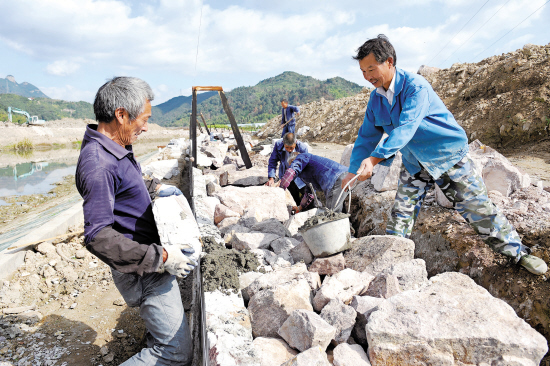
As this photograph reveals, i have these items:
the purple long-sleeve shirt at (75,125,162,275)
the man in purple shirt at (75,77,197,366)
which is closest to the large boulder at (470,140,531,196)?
the man in purple shirt at (75,77,197,366)

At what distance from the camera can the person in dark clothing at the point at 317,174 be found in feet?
14.4

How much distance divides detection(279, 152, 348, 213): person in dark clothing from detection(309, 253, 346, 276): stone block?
162 cm

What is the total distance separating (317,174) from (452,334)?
3.29m

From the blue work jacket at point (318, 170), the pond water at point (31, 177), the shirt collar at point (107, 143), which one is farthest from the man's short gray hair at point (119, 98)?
the pond water at point (31, 177)

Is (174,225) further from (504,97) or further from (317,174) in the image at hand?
(504,97)

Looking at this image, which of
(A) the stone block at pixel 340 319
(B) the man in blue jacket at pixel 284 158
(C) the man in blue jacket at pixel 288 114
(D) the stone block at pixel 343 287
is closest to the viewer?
(A) the stone block at pixel 340 319

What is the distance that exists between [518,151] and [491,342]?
878 cm

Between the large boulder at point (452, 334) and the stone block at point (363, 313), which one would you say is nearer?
the large boulder at point (452, 334)

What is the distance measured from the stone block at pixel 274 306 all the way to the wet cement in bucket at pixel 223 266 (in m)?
0.23

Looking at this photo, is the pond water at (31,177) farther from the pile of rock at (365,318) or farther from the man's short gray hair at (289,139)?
the pile of rock at (365,318)

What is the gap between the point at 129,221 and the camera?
172 cm

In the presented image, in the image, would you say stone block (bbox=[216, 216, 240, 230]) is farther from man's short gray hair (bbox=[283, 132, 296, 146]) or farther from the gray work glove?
the gray work glove

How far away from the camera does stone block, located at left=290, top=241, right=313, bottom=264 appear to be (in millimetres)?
2809

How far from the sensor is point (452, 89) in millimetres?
12852
